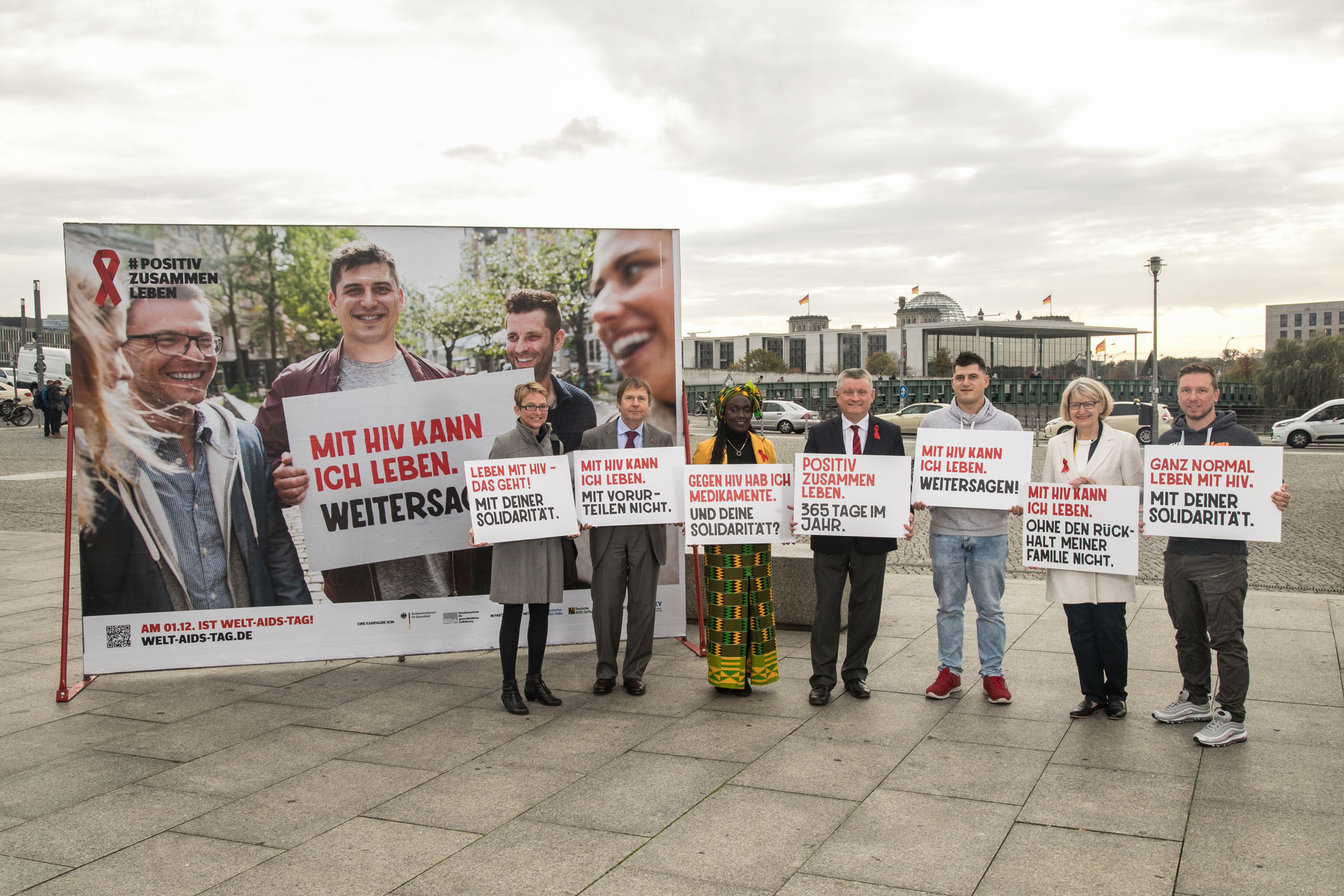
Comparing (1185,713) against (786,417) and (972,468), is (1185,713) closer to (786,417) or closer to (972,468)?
(972,468)

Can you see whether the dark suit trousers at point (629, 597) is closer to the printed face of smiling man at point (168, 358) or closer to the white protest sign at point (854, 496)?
the white protest sign at point (854, 496)

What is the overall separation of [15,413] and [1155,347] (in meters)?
43.6

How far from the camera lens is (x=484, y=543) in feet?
20.0

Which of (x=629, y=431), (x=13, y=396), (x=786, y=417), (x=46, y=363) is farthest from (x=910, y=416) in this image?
(x=46, y=363)

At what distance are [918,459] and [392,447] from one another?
3442 mm

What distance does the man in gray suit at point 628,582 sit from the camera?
6316 mm

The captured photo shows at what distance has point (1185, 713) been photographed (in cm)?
546

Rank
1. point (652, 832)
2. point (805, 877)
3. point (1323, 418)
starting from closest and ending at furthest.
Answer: point (805, 877) < point (652, 832) < point (1323, 418)

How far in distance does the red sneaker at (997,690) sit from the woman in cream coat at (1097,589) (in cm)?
39

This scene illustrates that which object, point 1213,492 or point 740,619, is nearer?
point 1213,492

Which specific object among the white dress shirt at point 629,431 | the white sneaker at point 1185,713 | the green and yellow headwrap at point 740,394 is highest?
the green and yellow headwrap at point 740,394

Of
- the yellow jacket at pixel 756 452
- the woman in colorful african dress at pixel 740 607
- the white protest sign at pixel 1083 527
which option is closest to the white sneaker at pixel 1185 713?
the white protest sign at pixel 1083 527

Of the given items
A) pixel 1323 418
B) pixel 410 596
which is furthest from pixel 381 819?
pixel 1323 418

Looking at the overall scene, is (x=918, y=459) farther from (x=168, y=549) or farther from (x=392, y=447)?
(x=168, y=549)
